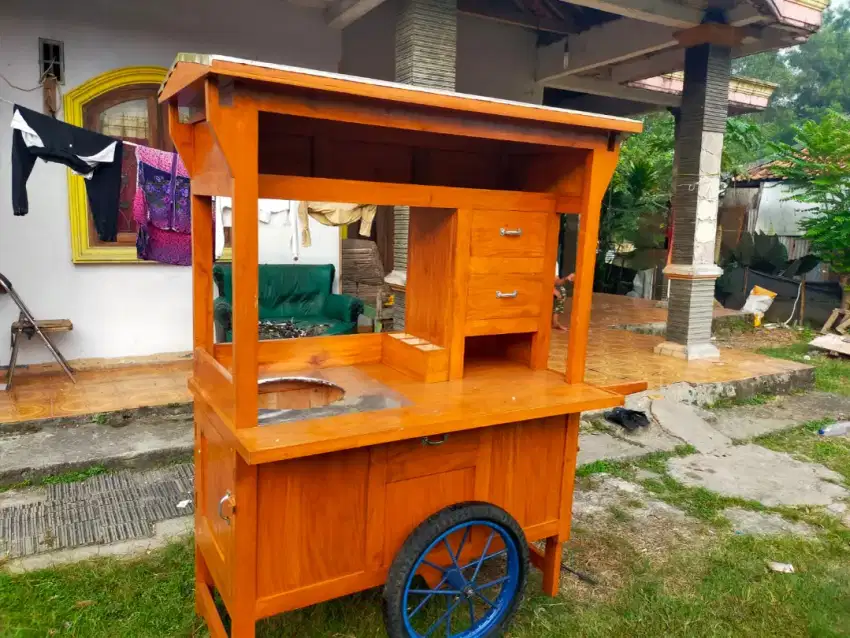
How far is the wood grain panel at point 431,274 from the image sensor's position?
272 cm

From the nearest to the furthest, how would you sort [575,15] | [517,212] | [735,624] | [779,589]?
[517,212], [735,624], [779,589], [575,15]

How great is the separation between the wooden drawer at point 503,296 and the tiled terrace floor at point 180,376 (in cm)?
270

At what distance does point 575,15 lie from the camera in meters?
8.47

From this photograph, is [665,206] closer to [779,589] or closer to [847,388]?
[847,388]

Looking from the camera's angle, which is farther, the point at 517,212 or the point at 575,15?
the point at 575,15

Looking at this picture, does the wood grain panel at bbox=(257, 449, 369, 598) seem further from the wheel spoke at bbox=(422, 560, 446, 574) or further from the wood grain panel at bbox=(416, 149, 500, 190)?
the wood grain panel at bbox=(416, 149, 500, 190)

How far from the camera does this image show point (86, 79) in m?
6.00

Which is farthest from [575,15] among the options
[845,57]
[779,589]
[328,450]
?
[845,57]

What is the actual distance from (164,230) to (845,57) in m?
41.3

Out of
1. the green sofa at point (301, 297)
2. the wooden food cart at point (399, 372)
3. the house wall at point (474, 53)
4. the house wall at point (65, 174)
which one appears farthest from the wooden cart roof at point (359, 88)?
the house wall at point (474, 53)

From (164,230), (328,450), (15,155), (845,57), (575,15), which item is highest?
(845,57)

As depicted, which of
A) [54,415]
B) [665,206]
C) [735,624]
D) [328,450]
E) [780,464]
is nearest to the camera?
[328,450]

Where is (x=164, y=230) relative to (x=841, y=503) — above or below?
above

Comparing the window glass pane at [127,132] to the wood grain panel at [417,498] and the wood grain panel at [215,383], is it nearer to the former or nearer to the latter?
the wood grain panel at [215,383]
